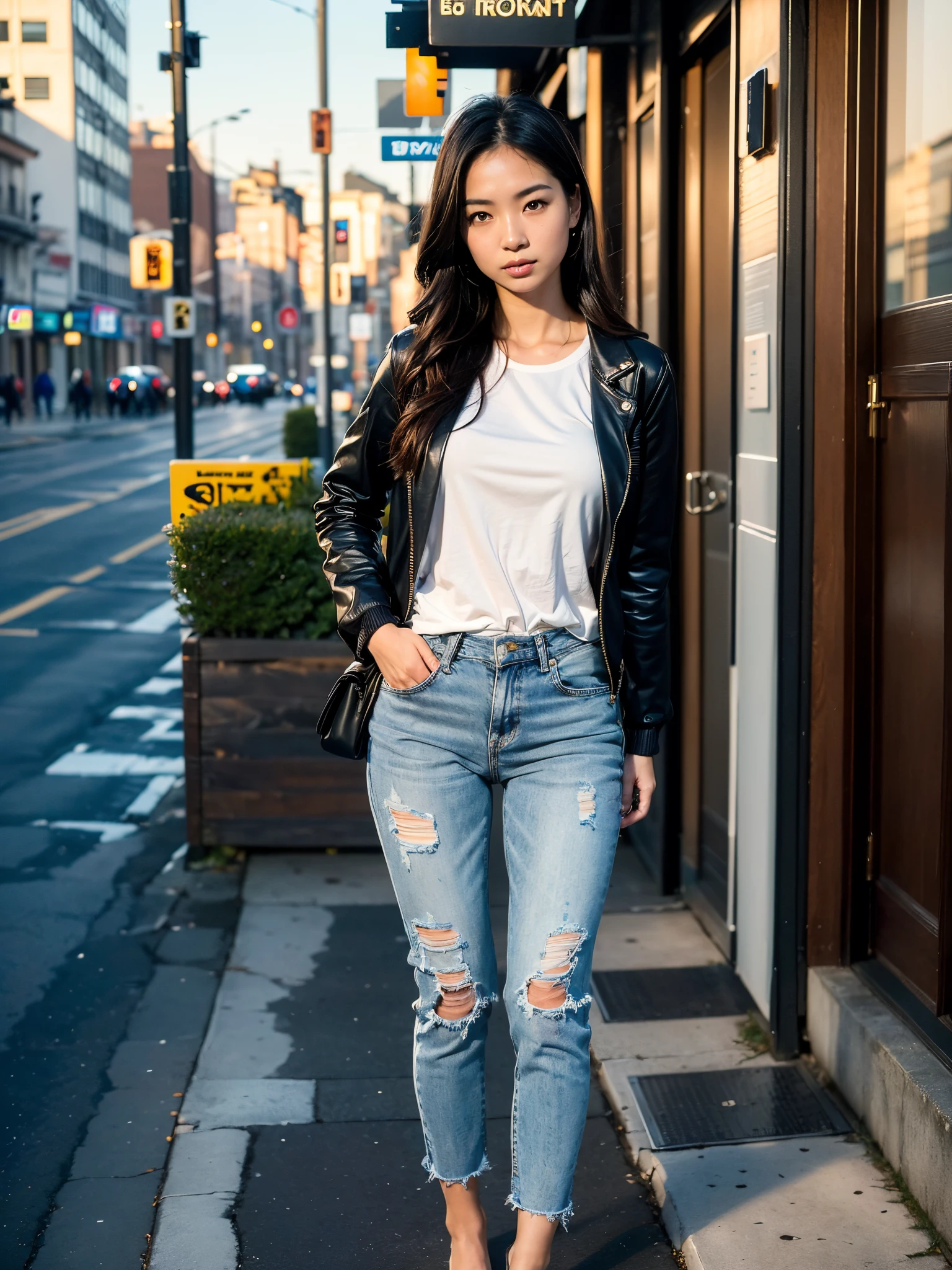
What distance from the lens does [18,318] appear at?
5522cm

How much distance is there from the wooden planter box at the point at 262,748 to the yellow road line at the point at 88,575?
8.78 meters

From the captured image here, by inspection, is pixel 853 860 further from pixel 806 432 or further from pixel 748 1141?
pixel 806 432

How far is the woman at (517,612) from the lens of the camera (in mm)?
2498

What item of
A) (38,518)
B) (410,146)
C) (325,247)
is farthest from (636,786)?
(325,247)

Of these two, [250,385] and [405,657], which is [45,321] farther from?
[405,657]

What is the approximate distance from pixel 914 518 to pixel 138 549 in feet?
47.1

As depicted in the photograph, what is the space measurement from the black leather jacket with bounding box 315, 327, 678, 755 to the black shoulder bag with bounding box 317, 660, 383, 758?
51 millimetres

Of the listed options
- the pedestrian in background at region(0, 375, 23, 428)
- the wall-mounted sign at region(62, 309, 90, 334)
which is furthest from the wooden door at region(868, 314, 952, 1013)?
the wall-mounted sign at region(62, 309, 90, 334)

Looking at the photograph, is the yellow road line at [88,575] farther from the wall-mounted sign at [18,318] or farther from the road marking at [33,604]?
the wall-mounted sign at [18,318]

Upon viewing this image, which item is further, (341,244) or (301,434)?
(341,244)

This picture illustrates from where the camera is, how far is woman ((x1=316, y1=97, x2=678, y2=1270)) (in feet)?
8.20

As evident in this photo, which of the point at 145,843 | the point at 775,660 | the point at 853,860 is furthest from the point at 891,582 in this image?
the point at 145,843

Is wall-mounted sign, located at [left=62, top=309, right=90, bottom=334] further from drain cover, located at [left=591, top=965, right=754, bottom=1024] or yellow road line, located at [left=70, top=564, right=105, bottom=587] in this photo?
drain cover, located at [left=591, top=965, right=754, bottom=1024]

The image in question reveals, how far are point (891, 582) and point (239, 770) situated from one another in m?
2.86
